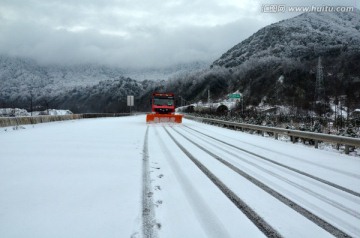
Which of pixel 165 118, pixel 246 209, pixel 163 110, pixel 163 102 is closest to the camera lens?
pixel 246 209

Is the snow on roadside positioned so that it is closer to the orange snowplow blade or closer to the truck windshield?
the orange snowplow blade

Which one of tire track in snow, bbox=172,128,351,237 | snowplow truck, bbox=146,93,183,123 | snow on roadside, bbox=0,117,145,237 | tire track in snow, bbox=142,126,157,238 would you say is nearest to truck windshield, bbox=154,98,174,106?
snowplow truck, bbox=146,93,183,123

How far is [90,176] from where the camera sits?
21.0 ft

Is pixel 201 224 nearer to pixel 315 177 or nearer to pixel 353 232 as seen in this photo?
pixel 353 232

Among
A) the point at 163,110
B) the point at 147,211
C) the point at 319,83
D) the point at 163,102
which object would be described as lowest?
the point at 147,211

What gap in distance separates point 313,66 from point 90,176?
550 ft

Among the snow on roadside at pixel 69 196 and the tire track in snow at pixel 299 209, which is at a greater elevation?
the snow on roadside at pixel 69 196

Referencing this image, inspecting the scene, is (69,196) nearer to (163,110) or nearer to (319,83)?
(163,110)

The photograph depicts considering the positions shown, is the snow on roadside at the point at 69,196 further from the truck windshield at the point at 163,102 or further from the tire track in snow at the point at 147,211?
the truck windshield at the point at 163,102

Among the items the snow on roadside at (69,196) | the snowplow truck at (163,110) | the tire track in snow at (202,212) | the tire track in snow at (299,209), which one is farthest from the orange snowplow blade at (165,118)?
the tire track in snow at (202,212)

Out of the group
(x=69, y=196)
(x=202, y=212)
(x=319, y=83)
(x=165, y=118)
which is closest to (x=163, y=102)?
(x=165, y=118)

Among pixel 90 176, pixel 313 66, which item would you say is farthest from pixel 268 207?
pixel 313 66

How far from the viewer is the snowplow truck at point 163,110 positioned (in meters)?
33.0

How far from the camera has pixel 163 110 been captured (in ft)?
111
